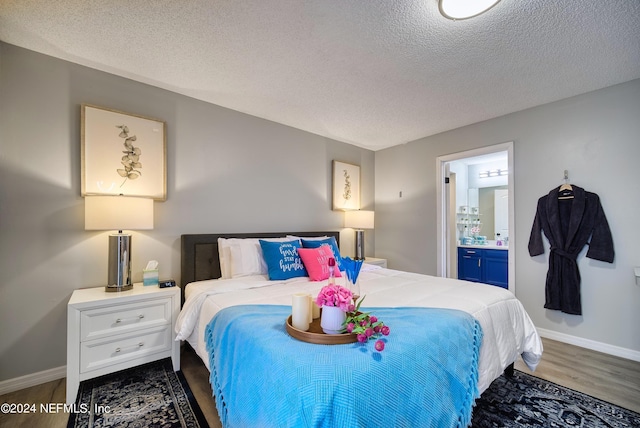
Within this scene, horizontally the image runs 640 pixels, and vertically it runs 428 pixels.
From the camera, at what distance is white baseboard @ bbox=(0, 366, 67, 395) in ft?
6.37

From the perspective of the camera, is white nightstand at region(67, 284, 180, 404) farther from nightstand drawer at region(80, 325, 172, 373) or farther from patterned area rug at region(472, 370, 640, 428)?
patterned area rug at region(472, 370, 640, 428)

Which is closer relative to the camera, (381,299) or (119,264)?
(381,299)

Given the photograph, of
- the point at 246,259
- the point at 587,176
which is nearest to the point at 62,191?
the point at 246,259

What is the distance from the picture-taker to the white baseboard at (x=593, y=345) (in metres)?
2.47

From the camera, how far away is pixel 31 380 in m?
2.03

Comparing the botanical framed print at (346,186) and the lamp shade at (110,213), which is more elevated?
the botanical framed print at (346,186)

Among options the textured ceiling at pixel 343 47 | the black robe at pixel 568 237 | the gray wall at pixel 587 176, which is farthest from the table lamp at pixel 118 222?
the black robe at pixel 568 237

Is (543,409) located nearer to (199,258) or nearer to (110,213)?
(199,258)

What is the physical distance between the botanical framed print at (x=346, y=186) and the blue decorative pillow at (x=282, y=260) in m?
1.54

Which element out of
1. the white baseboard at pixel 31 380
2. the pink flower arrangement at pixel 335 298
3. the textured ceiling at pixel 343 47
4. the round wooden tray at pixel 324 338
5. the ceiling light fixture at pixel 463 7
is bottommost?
the white baseboard at pixel 31 380

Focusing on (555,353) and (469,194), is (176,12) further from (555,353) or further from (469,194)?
(469,194)

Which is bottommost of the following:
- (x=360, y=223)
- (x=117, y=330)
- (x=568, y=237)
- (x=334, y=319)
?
(x=117, y=330)

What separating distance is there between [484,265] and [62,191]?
18.9 feet

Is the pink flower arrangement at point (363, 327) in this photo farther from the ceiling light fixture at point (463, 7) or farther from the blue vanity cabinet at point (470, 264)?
the blue vanity cabinet at point (470, 264)
